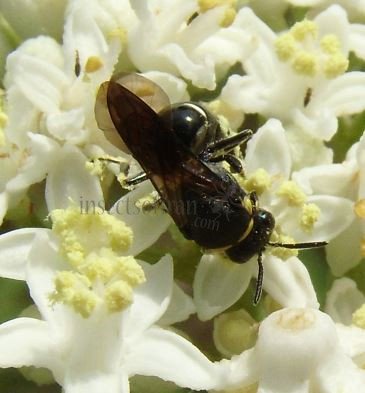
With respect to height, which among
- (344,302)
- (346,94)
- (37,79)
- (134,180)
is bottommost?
(344,302)

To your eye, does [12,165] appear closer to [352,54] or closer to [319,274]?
[319,274]

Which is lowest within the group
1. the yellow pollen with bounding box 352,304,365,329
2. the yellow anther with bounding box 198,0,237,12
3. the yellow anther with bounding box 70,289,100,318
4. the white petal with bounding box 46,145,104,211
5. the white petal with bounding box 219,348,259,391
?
the yellow pollen with bounding box 352,304,365,329

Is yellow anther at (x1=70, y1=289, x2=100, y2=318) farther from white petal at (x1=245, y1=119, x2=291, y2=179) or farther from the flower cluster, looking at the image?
white petal at (x1=245, y1=119, x2=291, y2=179)

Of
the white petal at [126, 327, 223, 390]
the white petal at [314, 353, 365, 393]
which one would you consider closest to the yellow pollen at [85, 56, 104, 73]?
the white petal at [126, 327, 223, 390]

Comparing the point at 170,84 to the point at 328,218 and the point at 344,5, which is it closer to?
the point at 328,218

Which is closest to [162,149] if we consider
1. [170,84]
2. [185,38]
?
[170,84]

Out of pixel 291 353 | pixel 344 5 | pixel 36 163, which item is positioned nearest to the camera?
pixel 291 353

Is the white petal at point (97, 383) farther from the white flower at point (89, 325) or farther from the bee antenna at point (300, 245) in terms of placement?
the bee antenna at point (300, 245)
